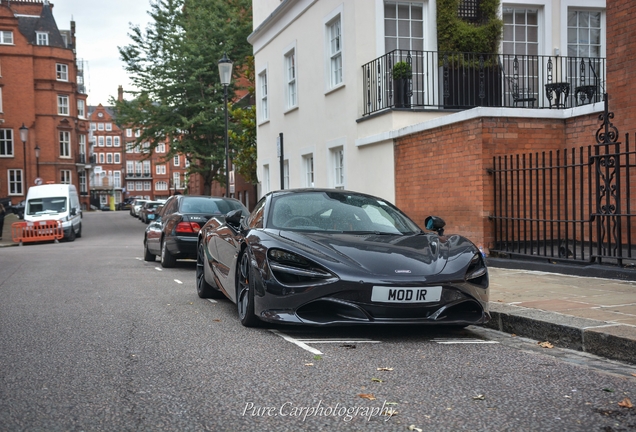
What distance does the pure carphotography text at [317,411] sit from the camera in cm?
374

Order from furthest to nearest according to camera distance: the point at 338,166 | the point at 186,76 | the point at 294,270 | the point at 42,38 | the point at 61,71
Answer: the point at 42,38 → the point at 61,71 → the point at 186,76 → the point at 338,166 → the point at 294,270

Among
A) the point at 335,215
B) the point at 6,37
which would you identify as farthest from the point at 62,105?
the point at 335,215

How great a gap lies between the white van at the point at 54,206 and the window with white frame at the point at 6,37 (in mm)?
36303

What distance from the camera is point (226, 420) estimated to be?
365 centimetres

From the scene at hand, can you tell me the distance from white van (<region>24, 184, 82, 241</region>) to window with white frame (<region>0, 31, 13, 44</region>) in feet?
119

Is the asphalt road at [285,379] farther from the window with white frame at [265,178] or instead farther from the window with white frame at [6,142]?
the window with white frame at [6,142]

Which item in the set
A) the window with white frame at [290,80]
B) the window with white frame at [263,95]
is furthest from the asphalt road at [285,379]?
the window with white frame at [263,95]

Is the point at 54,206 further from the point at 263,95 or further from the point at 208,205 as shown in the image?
the point at 208,205

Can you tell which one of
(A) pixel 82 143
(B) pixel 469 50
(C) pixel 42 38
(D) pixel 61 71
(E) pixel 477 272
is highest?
(C) pixel 42 38

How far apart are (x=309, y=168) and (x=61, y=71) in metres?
51.5


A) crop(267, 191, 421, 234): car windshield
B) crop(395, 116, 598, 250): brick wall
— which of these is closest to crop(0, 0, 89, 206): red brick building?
crop(395, 116, 598, 250): brick wall

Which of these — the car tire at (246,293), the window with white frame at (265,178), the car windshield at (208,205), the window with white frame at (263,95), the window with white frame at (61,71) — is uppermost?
the window with white frame at (61,71)

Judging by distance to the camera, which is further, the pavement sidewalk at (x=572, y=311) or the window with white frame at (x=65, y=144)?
the window with white frame at (x=65, y=144)

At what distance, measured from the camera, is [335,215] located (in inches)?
277
